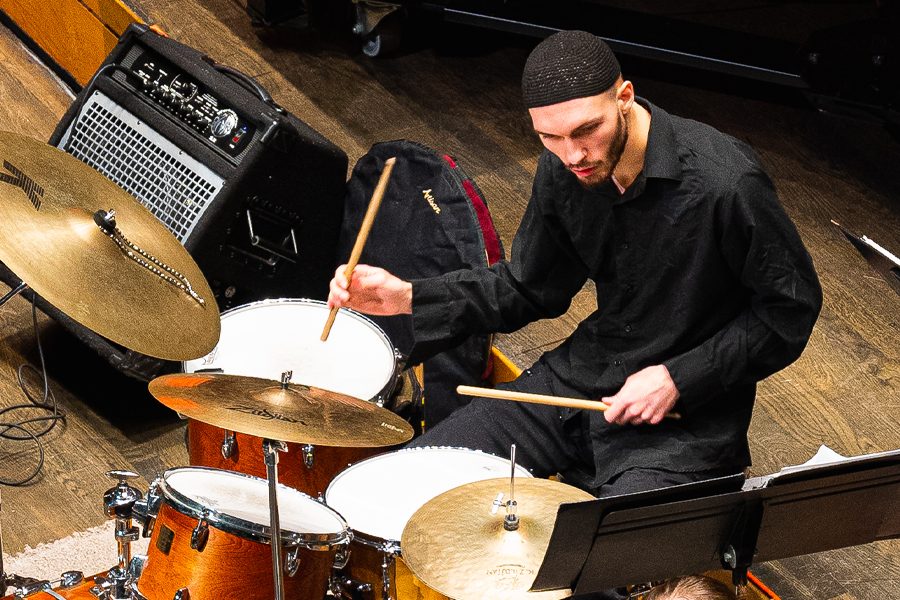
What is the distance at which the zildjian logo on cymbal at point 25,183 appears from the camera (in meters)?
2.17

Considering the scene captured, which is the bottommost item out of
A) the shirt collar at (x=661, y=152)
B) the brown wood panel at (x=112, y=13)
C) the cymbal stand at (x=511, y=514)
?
the cymbal stand at (x=511, y=514)

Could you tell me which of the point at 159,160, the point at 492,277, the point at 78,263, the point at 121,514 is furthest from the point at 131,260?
the point at 159,160

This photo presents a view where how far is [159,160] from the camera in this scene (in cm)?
318

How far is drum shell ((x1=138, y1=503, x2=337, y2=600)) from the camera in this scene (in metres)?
2.10

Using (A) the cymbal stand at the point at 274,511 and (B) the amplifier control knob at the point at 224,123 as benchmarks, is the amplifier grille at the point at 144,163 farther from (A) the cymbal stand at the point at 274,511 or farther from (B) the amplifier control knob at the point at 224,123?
(A) the cymbal stand at the point at 274,511

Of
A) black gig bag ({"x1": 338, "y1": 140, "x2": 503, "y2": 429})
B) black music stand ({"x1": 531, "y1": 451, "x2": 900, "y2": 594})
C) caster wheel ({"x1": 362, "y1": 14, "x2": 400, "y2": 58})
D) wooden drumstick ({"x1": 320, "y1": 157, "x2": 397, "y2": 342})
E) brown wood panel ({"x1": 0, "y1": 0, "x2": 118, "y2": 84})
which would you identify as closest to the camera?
black music stand ({"x1": 531, "y1": 451, "x2": 900, "y2": 594})

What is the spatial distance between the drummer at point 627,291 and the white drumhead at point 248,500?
0.40 metres

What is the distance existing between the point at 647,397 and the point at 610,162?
18.0 inches

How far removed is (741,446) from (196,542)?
3.60 ft

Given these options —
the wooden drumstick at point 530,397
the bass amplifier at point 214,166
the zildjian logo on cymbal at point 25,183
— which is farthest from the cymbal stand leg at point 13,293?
the wooden drumstick at point 530,397

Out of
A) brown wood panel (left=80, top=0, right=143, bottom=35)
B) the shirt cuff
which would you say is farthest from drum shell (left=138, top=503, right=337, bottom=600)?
brown wood panel (left=80, top=0, right=143, bottom=35)

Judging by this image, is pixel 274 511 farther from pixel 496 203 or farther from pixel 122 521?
pixel 496 203

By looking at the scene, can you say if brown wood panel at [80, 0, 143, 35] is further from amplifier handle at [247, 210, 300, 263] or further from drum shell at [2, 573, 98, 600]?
drum shell at [2, 573, 98, 600]

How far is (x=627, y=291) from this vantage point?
92.4 inches
